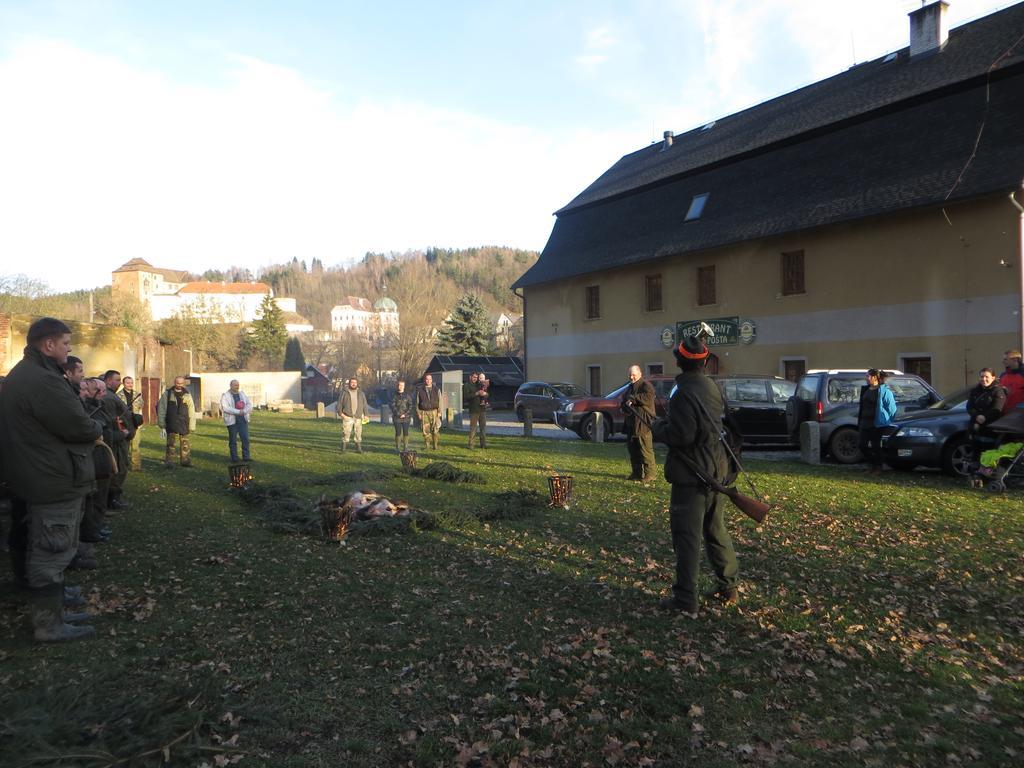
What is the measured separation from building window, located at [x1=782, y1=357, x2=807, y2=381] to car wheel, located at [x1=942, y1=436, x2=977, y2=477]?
12094 millimetres

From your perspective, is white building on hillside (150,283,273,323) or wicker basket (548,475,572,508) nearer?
wicker basket (548,475,572,508)

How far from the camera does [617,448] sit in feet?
60.2

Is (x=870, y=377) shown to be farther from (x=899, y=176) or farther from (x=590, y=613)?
(x=899, y=176)

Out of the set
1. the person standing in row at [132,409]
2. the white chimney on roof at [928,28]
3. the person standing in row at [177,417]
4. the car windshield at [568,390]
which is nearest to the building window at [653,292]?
the car windshield at [568,390]

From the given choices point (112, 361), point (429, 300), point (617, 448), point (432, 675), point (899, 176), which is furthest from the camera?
point (429, 300)

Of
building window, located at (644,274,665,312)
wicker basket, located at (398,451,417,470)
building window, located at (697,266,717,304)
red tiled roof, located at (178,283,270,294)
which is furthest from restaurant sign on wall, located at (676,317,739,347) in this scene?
red tiled roof, located at (178,283,270,294)

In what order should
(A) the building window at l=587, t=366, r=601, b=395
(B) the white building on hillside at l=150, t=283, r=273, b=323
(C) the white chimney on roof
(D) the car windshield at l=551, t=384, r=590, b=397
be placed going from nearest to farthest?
(C) the white chimney on roof → (D) the car windshield at l=551, t=384, r=590, b=397 → (A) the building window at l=587, t=366, r=601, b=395 → (B) the white building on hillside at l=150, t=283, r=273, b=323

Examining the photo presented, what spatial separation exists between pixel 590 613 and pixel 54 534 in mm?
3916

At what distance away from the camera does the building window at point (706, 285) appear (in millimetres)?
27031

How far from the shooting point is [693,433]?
5680 mm

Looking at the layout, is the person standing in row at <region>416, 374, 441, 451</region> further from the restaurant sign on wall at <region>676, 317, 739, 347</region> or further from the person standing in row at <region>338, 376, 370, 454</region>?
the restaurant sign on wall at <region>676, 317, 739, 347</region>

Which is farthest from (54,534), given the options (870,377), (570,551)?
(870,377)

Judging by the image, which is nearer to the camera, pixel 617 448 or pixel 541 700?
pixel 541 700

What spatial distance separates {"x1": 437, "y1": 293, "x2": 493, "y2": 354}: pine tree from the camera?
171ft
